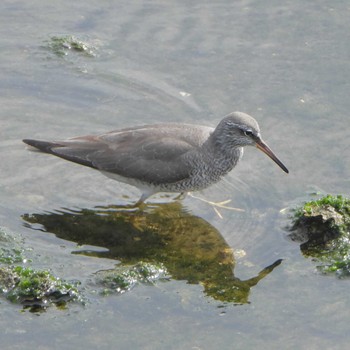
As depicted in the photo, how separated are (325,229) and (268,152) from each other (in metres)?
0.97

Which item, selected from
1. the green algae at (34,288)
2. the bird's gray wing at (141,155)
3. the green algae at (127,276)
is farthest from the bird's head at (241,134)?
the green algae at (34,288)

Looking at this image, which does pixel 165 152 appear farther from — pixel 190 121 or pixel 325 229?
pixel 325 229

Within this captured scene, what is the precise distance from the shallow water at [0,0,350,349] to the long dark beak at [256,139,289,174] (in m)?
0.36

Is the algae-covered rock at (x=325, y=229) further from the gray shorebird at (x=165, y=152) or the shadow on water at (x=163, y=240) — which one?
the gray shorebird at (x=165, y=152)

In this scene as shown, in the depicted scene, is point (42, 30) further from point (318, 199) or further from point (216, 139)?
point (318, 199)

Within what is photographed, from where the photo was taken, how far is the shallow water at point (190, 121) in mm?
7203

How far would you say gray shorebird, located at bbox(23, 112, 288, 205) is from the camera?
8688 mm

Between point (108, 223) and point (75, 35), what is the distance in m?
3.21

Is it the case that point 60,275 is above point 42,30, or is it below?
below

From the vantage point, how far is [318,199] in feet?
28.7

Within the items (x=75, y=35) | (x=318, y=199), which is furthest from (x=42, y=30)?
(x=318, y=199)

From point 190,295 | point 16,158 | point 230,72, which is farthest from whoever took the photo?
point 230,72

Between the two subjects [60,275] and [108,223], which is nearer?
[60,275]

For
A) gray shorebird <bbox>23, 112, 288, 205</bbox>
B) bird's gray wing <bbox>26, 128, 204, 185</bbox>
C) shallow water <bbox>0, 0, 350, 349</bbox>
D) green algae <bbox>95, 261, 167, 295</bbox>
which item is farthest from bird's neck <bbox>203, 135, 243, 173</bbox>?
green algae <bbox>95, 261, 167, 295</bbox>
